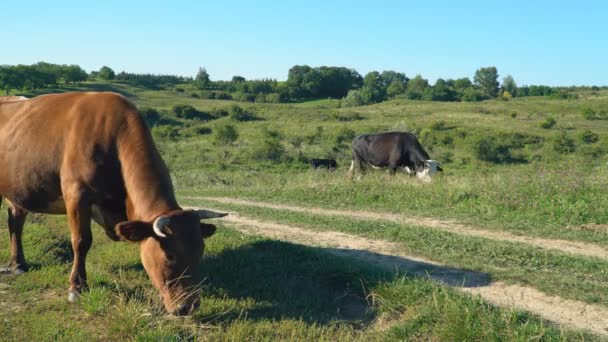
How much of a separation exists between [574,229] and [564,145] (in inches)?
1339

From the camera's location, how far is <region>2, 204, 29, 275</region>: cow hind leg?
728cm

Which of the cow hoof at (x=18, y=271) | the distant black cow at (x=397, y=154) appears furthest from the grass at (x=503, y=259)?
the distant black cow at (x=397, y=154)

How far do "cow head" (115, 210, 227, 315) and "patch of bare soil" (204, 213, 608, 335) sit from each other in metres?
2.64

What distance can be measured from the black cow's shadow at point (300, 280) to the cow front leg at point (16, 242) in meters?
2.35

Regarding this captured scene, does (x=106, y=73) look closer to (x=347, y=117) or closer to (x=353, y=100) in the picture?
(x=353, y=100)

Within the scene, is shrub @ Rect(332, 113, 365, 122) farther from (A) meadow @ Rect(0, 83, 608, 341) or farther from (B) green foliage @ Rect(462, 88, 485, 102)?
(A) meadow @ Rect(0, 83, 608, 341)

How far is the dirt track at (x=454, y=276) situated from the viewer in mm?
5676

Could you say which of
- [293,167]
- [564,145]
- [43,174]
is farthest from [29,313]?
[564,145]

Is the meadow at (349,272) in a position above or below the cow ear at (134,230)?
below

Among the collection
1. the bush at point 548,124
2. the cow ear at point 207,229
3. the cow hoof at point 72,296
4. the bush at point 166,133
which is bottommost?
the bush at point 166,133

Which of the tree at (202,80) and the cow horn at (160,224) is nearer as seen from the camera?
the cow horn at (160,224)

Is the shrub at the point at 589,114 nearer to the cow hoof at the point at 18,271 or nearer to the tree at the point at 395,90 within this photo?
the tree at the point at 395,90

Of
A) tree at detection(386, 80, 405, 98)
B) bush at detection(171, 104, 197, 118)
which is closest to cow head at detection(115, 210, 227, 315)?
bush at detection(171, 104, 197, 118)

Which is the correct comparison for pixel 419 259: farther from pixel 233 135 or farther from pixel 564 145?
pixel 233 135
